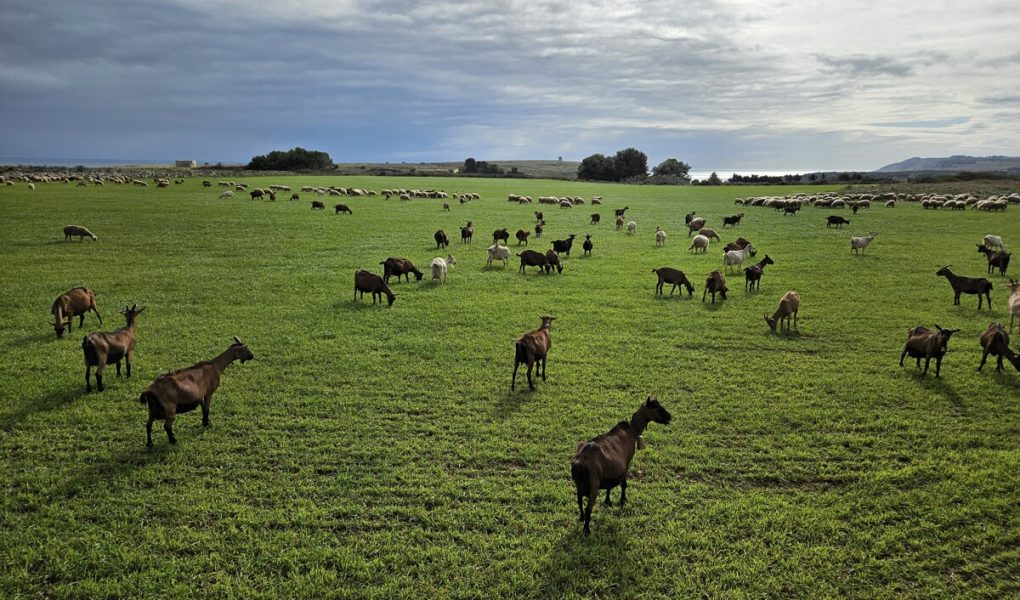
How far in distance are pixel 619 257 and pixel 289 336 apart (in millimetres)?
17038

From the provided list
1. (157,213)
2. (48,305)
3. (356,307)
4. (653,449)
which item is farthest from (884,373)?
(157,213)

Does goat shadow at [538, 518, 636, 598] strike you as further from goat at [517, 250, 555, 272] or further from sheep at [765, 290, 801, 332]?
goat at [517, 250, 555, 272]

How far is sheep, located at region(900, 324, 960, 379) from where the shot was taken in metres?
10.9

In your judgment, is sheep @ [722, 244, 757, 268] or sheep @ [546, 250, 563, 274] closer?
sheep @ [546, 250, 563, 274]

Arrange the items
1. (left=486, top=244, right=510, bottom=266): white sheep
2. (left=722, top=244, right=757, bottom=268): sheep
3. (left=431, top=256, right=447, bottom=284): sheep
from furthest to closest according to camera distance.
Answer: (left=486, top=244, right=510, bottom=266): white sheep, (left=722, top=244, right=757, bottom=268): sheep, (left=431, top=256, right=447, bottom=284): sheep

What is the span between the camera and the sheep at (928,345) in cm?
1089

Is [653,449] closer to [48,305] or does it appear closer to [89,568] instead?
[89,568]

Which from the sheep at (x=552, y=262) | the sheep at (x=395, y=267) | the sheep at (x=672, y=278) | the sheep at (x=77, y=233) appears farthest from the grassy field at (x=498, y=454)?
the sheep at (x=77, y=233)

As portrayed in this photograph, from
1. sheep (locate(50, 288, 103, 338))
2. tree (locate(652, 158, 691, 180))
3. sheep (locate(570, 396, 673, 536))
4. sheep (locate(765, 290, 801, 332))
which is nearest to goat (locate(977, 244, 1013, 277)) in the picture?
sheep (locate(765, 290, 801, 332))

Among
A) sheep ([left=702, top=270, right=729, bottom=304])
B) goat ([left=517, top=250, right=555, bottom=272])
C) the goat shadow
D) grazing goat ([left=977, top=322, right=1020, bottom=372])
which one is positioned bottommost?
the goat shadow

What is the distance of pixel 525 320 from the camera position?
604 inches

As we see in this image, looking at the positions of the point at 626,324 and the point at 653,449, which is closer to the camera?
the point at 653,449

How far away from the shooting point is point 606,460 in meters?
6.38

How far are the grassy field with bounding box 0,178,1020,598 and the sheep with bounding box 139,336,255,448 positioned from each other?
0.45 meters
